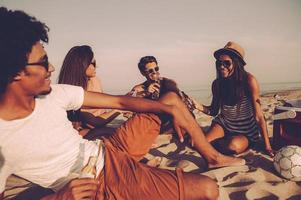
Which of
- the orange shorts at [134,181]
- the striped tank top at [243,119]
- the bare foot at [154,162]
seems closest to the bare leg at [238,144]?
the striped tank top at [243,119]

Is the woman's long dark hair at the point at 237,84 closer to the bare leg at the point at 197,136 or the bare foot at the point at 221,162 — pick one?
the bare foot at the point at 221,162

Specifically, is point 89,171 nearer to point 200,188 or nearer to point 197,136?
point 200,188

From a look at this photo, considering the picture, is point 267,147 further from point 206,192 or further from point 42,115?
point 42,115

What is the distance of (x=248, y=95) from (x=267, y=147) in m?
Answer: 0.88

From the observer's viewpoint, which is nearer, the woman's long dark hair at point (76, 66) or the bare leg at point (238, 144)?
the bare leg at point (238, 144)

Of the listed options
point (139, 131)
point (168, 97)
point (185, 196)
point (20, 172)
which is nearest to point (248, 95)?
point (168, 97)

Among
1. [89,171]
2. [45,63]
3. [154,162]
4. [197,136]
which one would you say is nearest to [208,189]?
[197,136]

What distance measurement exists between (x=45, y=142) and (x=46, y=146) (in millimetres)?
32

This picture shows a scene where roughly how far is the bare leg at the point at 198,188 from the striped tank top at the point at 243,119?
2.25 meters

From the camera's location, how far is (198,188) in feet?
7.65

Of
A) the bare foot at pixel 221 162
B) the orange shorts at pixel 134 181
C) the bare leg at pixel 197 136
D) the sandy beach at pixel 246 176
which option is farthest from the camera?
the bare foot at pixel 221 162

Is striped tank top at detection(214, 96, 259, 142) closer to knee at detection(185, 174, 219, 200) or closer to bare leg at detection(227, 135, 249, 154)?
bare leg at detection(227, 135, 249, 154)

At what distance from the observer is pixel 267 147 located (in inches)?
156

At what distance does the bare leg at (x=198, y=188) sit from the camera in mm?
2312
